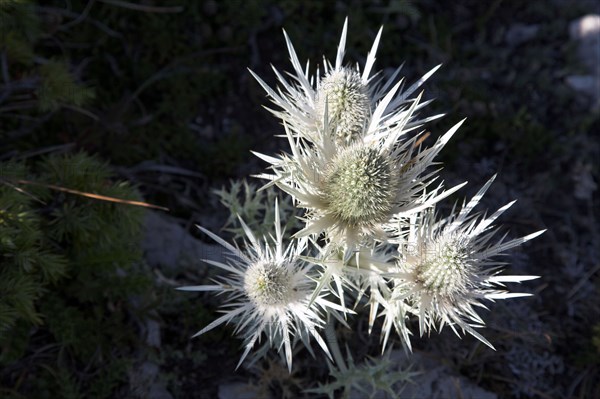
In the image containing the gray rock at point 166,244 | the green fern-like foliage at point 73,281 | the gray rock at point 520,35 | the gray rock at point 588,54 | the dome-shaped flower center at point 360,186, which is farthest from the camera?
the gray rock at point 520,35

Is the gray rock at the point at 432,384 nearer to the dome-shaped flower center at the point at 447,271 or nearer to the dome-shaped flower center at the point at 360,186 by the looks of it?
the dome-shaped flower center at the point at 447,271

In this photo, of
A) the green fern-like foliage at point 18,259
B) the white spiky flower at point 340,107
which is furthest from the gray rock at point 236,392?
the white spiky flower at point 340,107

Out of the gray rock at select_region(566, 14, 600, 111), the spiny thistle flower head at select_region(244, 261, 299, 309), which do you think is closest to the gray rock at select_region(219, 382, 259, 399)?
the spiny thistle flower head at select_region(244, 261, 299, 309)

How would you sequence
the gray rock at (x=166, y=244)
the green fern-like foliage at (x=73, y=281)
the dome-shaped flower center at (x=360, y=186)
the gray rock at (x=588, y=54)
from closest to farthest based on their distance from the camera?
1. the dome-shaped flower center at (x=360, y=186)
2. the green fern-like foliage at (x=73, y=281)
3. the gray rock at (x=166, y=244)
4. the gray rock at (x=588, y=54)

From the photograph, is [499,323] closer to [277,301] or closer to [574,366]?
[574,366]

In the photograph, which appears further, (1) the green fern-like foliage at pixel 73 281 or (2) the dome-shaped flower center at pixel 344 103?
(1) the green fern-like foliage at pixel 73 281

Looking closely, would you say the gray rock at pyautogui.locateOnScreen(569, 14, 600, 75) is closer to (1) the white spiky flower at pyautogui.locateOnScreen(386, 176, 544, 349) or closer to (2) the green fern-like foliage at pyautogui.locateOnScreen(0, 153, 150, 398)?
(1) the white spiky flower at pyautogui.locateOnScreen(386, 176, 544, 349)

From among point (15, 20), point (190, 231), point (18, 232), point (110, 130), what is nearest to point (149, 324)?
point (190, 231)
